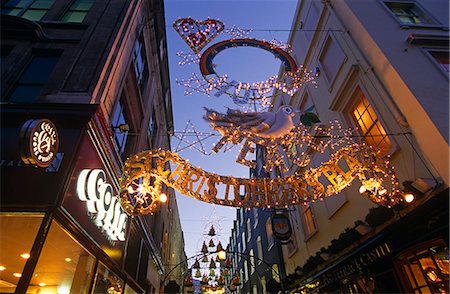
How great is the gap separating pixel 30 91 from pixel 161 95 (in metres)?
9.02

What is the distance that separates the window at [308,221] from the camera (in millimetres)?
11429

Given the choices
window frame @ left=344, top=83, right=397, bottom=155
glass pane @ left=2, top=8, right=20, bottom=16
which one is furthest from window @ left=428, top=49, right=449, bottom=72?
glass pane @ left=2, top=8, right=20, bottom=16

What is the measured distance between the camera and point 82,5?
31.1 ft

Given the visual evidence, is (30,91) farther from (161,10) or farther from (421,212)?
(421,212)

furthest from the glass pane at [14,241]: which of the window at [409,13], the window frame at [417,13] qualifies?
the window at [409,13]

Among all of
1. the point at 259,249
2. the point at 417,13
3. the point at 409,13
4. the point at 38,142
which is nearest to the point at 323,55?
the point at 409,13

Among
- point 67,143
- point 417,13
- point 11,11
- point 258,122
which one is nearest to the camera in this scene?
point 67,143

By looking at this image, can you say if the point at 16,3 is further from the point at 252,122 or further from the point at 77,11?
the point at 252,122

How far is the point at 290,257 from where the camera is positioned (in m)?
13.4

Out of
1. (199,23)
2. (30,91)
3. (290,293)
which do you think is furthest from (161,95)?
(290,293)

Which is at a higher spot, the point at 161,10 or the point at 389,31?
the point at 161,10

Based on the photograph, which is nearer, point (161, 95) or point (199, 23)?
point (199, 23)

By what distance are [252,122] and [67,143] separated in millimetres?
4370

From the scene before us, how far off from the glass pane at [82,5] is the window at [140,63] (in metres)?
2.02
